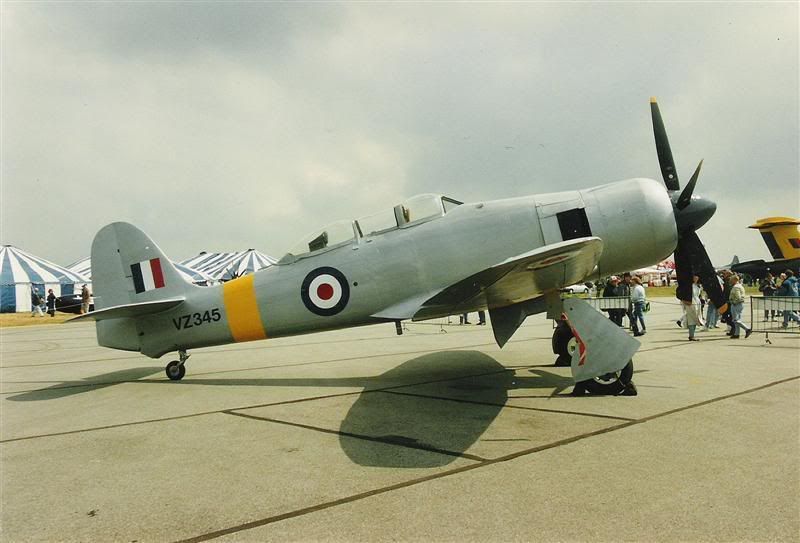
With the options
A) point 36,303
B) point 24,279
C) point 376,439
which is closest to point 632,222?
point 376,439

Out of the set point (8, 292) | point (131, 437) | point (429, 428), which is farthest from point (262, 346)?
point (8, 292)

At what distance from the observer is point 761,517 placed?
283 cm

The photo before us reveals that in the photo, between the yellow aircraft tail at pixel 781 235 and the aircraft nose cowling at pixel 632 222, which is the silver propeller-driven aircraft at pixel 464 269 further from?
the yellow aircraft tail at pixel 781 235

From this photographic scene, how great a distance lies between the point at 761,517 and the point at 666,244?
14.6 feet

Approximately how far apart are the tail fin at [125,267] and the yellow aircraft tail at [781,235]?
83.6ft

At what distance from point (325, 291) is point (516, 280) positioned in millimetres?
2791

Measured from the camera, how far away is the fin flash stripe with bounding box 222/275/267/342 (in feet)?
24.3

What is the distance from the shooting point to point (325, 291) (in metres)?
7.07

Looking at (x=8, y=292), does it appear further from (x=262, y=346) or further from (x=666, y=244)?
(x=666, y=244)

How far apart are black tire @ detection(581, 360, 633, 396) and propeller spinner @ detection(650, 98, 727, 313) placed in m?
2.30

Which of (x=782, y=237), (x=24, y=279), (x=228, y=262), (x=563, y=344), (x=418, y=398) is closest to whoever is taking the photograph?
(x=418, y=398)

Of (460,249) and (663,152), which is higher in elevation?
(663,152)

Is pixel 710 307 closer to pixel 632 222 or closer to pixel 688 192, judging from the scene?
pixel 688 192

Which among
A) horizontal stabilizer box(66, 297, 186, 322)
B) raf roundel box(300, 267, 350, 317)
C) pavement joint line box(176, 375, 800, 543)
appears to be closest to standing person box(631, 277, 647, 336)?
pavement joint line box(176, 375, 800, 543)
